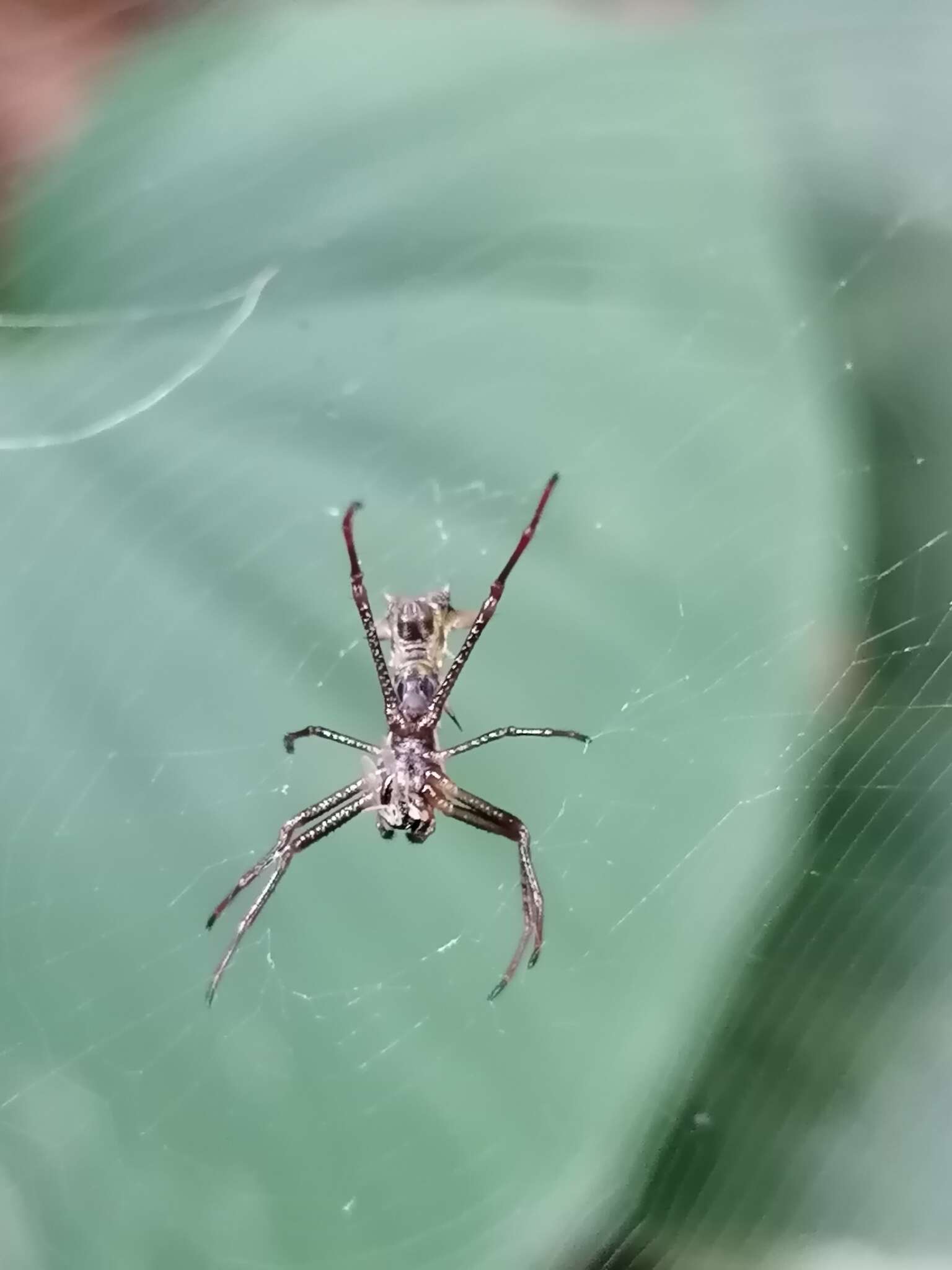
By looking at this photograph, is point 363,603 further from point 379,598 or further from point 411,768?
point 379,598

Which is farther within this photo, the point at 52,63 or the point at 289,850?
the point at 52,63

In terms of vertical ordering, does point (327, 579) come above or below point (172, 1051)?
above

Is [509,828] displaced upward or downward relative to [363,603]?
downward

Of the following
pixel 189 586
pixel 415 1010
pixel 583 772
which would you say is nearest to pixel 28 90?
pixel 189 586

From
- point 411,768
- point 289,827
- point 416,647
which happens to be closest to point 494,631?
point 416,647

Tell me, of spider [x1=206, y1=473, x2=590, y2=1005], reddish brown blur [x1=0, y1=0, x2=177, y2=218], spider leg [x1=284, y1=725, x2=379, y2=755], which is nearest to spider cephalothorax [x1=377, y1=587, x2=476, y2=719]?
spider [x1=206, y1=473, x2=590, y2=1005]

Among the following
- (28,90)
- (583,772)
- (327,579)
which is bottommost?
(583,772)

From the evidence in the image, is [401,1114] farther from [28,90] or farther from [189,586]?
[28,90]
